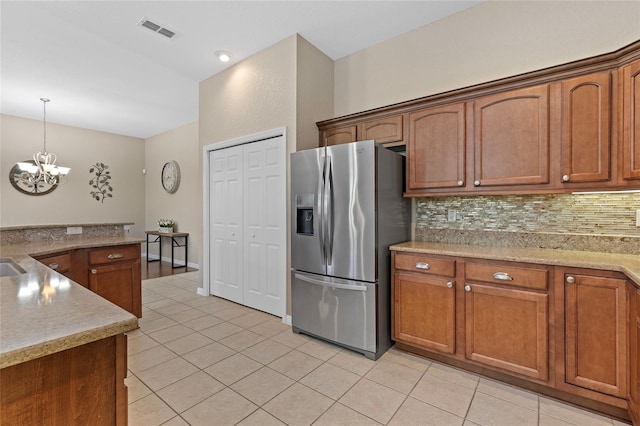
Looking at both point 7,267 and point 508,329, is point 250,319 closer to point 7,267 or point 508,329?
point 7,267

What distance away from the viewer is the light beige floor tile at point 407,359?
2271 millimetres

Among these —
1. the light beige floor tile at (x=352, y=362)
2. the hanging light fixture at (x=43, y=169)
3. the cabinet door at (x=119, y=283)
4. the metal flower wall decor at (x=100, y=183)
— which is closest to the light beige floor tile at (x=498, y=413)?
the light beige floor tile at (x=352, y=362)

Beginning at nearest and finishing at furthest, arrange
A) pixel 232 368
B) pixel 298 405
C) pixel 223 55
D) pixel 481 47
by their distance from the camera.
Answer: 1. pixel 298 405
2. pixel 232 368
3. pixel 481 47
4. pixel 223 55

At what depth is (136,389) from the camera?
1947 millimetres

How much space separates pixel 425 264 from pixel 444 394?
0.86 metres

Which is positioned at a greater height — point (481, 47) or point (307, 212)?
point (481, 47)

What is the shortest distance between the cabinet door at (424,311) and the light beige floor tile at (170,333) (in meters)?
1.97

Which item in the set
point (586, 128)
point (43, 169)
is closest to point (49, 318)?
point (586, 128)

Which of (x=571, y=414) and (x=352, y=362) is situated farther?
(x=352, y=362)

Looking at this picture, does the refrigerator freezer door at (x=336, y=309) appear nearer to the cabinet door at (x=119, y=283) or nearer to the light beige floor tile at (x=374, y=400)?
the light beige floor tile at (x=374, y=400)

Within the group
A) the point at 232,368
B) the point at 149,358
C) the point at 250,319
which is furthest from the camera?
the point at 250,319

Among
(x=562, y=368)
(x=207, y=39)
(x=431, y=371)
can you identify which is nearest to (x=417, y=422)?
Answer: (x=431, y=371)

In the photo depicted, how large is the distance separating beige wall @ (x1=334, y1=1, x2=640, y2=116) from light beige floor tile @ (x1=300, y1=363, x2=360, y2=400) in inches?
102

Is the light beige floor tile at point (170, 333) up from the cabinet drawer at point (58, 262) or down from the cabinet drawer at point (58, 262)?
down
